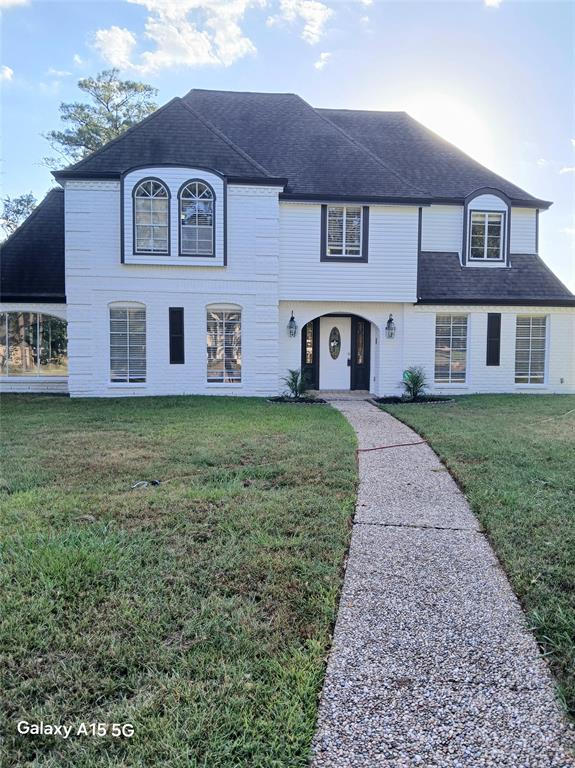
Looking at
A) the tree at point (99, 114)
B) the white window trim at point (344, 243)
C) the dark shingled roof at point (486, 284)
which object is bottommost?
the dark shingled roof at point (486, 284)

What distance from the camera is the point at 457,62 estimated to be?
38.7 feet

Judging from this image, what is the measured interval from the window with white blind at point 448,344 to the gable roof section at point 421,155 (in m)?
3.77

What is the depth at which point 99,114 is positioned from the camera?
26.5 m

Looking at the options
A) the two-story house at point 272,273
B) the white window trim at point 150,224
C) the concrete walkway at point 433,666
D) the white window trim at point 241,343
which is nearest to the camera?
the concrete walkway at point 433,666

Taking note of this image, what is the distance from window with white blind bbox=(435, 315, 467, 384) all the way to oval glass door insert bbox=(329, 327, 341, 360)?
3.00 meters

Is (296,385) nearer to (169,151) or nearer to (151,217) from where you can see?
(151,217)

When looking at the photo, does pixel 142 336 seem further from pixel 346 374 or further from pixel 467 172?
pixel 467 172

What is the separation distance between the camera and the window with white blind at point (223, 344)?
1437 cm

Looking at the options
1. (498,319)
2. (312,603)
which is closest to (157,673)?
(312,603)

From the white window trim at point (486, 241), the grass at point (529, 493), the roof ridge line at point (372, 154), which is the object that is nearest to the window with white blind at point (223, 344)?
the grass at point (529, 493)

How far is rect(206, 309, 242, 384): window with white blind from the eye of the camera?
A: 14367 millimetres

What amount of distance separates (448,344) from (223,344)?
682cm

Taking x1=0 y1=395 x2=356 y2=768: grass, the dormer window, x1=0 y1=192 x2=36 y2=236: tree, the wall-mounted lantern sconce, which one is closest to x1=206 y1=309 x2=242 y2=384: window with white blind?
the wall-mounted lantern sconce

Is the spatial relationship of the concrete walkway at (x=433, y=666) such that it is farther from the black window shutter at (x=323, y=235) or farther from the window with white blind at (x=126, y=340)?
the black window shutter at (x=323, y=235)
